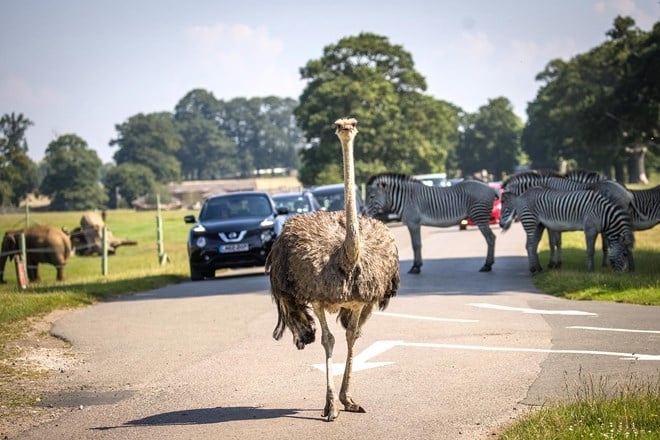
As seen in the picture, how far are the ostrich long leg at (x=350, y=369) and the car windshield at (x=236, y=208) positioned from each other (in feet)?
49.8

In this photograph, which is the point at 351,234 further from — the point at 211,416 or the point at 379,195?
the point at 379,195

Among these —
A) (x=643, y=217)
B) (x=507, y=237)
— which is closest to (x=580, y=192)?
(x=643, y=217)

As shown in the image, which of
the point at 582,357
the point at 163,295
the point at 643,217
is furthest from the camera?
the point at 643,217

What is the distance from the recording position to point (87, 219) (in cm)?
5044

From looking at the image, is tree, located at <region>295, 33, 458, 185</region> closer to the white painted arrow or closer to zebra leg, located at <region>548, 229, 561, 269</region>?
zebra leg, located at <region>548, 229, 561, 269</region>

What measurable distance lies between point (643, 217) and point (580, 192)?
157 centimetres

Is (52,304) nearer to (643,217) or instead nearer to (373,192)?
(373,192)

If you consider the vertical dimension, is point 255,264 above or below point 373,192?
below

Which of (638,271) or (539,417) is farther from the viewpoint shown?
(638,271)

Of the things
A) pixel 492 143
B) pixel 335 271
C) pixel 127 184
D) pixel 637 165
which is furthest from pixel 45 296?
pixel 492 143

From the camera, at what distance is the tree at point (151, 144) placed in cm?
15875

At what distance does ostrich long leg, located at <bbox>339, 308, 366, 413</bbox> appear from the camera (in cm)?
869

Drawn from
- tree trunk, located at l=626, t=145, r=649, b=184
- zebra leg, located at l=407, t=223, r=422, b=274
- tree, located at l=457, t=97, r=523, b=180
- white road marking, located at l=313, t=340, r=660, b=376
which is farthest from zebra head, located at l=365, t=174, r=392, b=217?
tree, located at l=457, t=97, r=523, b=180

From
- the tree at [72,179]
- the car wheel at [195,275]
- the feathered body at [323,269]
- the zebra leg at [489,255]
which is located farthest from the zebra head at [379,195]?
the tree at [72,179]
